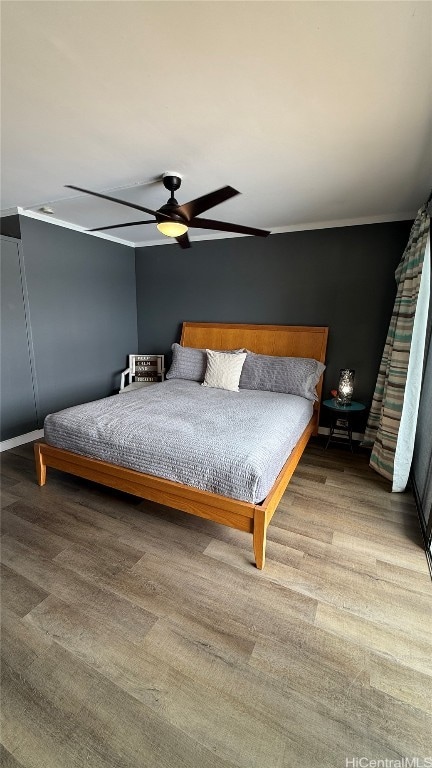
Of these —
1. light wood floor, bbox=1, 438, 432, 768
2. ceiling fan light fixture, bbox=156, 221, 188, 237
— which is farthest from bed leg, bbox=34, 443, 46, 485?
ceiling fan light fixture, bbox=156, 221, 188, 237

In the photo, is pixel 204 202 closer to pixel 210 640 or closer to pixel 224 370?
pixel 224 370

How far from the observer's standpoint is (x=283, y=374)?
10.1 feet

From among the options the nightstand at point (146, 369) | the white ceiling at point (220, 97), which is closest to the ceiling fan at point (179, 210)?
the white ceiling at point (220, 97)

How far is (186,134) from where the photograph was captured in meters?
1.67

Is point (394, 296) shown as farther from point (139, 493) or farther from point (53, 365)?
point (53, 365)

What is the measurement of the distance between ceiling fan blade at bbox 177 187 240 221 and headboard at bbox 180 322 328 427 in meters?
1.71

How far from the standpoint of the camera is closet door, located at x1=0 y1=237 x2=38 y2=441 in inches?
113

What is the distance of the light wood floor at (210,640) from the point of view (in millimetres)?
971

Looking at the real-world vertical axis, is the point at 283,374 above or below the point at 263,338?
below

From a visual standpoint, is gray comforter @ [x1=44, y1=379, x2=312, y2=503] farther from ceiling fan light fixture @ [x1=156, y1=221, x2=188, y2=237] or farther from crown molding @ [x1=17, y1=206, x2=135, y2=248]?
crown molding @ [x1=17, y1=206, x2=135, y2=248]

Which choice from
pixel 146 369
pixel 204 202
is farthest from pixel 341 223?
pixel 146 369

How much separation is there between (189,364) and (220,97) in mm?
2449

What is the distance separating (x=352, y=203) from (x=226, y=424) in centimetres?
225

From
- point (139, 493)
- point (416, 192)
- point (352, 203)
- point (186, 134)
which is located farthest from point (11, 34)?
point (416, 192)
